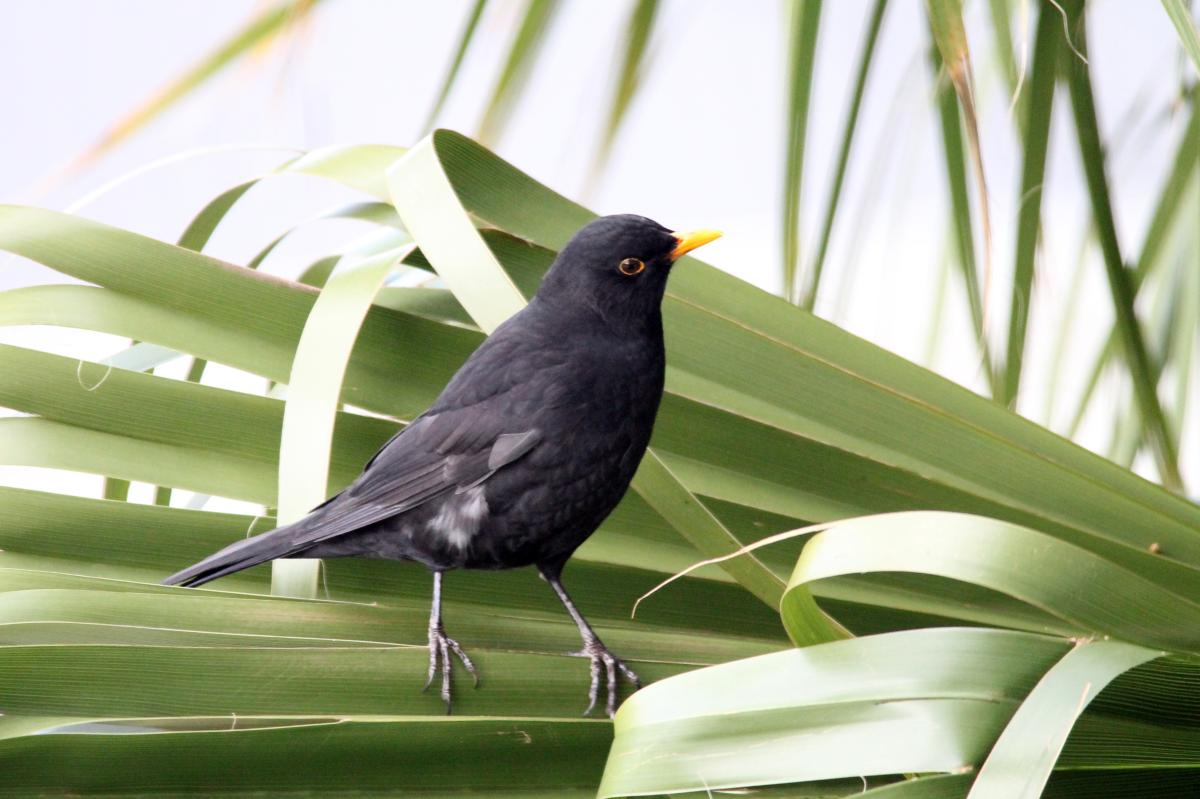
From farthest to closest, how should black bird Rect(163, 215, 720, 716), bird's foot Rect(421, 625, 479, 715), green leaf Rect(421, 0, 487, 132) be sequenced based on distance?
green leaf Rect(421, 0, 487, 132) < black bird Rect(163, 215, 720, 716) < bird's foot Rect(421, 625, 479, 715)

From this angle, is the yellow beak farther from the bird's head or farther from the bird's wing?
the bird's wing

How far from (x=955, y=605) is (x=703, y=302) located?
332 millimetres

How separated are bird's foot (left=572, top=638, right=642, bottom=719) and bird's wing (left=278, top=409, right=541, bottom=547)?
17 centimetres

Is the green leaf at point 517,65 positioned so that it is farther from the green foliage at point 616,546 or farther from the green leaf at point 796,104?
the green leaf at point 796,104

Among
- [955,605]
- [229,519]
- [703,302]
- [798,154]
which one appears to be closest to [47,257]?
[229,519]

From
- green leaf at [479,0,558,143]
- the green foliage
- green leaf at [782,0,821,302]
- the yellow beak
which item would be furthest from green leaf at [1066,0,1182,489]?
green leaf at [479,0,558,143]

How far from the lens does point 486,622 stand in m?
0.87

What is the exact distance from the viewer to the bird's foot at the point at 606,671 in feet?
2.51

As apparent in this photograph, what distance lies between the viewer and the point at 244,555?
2.66ft

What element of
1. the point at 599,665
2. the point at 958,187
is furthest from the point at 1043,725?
the point at 958,187

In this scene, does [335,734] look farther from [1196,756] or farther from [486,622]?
[1196,756]

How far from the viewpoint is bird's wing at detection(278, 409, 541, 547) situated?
90 centimetres

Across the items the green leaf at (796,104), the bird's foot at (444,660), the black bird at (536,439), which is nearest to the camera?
the bird's foot at (444,660)

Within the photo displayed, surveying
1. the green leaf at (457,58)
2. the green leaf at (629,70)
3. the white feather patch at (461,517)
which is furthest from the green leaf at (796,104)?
the white feather patch at (461,517)
